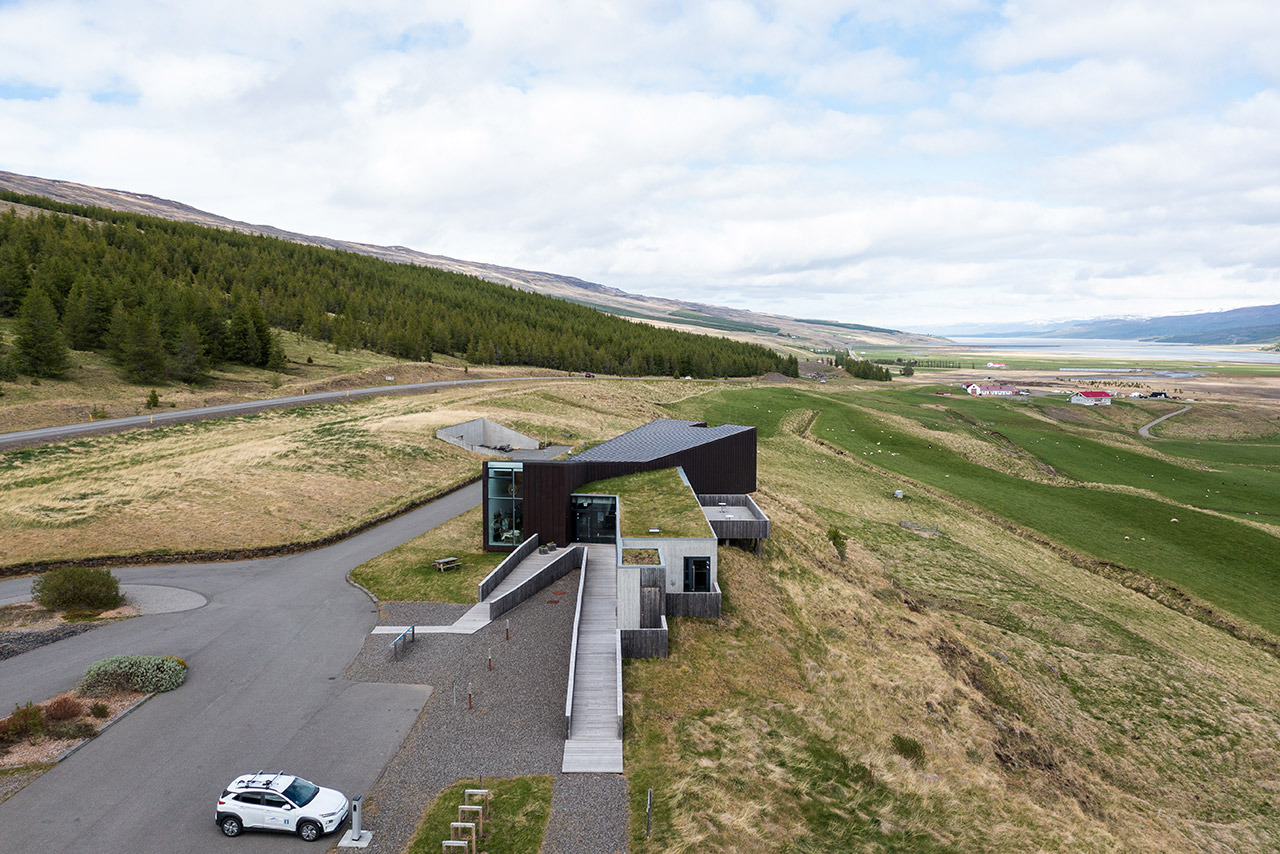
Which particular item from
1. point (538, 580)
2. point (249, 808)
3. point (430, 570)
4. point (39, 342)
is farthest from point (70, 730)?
point (39, 342)

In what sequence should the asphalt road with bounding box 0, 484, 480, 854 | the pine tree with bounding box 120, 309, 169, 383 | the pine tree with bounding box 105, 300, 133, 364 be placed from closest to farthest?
1. the asphalt road with bounding box 0, 484, 480, 854
2. the pine tree with bounding box 120, 309, 169, 383
3. the pine tree with bounding box 105, 300, 133, 364

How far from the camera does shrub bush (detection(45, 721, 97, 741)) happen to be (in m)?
18.0

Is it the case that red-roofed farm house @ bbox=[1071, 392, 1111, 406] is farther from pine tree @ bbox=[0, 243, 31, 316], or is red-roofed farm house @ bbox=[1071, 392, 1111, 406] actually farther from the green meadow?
pine tree @ bbox=[0, 243, 31, 316]

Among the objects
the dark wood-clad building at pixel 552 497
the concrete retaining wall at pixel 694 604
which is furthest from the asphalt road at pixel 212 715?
the concrete retaining wall at pixel 694 604

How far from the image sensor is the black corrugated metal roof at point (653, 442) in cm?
4016

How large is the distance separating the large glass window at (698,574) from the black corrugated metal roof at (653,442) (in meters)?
12.8

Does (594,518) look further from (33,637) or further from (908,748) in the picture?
(33,637)

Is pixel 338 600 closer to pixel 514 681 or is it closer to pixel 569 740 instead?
pixel 514 681

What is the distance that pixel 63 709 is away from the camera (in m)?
18.8

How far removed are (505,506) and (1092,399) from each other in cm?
14050

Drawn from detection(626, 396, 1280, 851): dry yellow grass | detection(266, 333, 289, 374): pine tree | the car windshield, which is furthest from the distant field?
detection(626, 396, 1280, 851): dry yellow grass

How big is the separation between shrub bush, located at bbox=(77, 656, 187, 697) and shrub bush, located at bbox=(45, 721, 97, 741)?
6.21 feet

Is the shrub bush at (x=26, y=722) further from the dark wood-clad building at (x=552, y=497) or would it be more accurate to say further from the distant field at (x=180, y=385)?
the distant field at (x=180, y=385)

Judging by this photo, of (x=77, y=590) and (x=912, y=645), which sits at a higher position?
(x=77, y=590)
